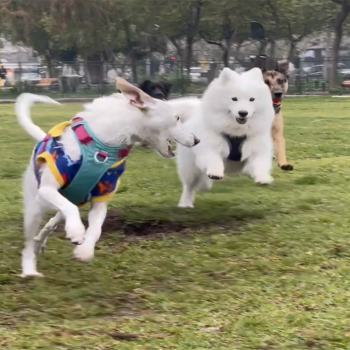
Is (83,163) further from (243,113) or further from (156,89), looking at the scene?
(156,89)

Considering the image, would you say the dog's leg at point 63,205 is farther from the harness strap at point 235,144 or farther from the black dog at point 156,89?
the black dog at point 156,89

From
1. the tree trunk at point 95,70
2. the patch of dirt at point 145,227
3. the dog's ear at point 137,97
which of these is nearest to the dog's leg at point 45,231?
the dog's ear at point 137,97

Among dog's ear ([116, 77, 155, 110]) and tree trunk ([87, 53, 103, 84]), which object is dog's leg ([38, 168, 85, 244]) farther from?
tree trunk ([87, 53, 103, 84])

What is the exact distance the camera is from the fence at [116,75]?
3297cm

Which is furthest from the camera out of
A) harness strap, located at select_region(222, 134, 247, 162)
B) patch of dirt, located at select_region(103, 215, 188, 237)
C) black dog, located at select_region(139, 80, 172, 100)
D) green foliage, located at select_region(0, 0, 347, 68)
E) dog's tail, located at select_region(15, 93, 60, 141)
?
green foliage, located at select_region(0, 0, 347, 68)

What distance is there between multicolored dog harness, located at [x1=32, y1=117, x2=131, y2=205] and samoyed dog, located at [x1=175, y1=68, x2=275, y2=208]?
1.96m

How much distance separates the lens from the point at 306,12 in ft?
135

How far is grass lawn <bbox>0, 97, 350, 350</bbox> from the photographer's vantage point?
3.38 m

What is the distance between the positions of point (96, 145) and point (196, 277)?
101 centimetres

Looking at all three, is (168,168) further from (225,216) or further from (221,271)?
(221,271)

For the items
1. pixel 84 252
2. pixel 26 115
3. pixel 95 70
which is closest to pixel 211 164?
pixel 26 115

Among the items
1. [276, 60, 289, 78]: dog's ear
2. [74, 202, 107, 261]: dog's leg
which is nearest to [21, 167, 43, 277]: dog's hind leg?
[74, 202, 107, 261]: dog's leg

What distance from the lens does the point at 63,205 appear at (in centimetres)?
405

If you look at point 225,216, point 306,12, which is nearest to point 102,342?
point 225,216
